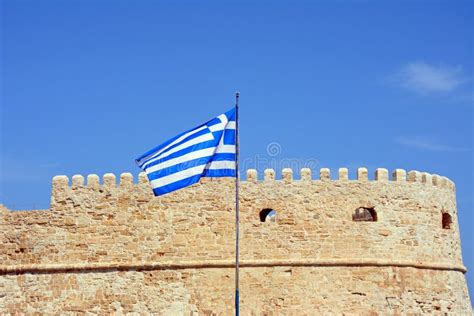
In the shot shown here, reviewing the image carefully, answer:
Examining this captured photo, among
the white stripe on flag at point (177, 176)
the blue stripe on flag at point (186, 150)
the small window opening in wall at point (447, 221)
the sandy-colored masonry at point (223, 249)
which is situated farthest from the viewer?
the small window opening in wall at point (447, 221)

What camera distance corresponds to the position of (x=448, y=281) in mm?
17188

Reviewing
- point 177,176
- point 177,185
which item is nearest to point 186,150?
point 177,176

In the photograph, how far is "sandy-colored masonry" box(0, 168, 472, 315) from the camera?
1589cm

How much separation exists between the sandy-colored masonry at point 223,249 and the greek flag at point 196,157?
133 inches

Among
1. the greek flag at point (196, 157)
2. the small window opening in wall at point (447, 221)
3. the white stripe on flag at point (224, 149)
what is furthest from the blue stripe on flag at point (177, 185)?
the small window opening in wall at point (447, 221)

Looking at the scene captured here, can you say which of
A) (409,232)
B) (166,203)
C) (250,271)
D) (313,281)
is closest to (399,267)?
(409,232)

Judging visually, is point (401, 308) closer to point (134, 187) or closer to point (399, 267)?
point (399, 267)

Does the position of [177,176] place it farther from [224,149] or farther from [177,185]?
[224,149]

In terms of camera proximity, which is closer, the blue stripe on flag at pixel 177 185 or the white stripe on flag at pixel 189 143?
the blue stripe on flag at pixel 177 185

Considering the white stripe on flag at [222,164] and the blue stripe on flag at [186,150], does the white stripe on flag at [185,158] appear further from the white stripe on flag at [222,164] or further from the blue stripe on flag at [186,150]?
the white stripe on flag at [222,164]

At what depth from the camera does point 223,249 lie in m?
16.0

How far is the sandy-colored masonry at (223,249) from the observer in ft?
52.1

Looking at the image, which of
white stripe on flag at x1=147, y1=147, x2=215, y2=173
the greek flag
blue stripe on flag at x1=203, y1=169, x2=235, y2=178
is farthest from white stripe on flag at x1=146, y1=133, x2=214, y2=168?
blue stripe on flag at x1=203, y1=169, x2=235, y2=178

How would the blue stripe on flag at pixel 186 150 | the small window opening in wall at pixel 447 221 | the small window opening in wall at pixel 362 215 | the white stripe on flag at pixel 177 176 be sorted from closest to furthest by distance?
the white stripe on flag at pixel 177 176, the blue stripe on flag at pixel 186 150, the small window opening in wall at pixel 447 221, the small window opening in wall at pixel 362 215
